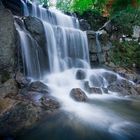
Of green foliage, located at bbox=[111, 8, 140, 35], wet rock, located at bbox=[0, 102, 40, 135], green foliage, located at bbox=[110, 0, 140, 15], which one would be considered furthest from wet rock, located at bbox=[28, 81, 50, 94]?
green foliage, located at bbox=[110, 0, 140, 15]

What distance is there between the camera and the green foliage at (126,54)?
1363cm

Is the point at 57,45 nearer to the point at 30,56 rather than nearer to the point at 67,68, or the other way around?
the point at 67,68

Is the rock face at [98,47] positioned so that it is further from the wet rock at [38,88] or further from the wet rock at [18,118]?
the wet rock at [18,118]

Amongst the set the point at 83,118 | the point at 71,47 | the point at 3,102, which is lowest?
the point at 83,118

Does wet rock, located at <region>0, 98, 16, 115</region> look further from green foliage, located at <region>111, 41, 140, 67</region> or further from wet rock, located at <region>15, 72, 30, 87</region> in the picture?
green foliage, located at <region>111, 41, 140, 67</region>

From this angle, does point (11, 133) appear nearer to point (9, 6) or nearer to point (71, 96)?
point (71, 96)

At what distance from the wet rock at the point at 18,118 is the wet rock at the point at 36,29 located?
4857 mm

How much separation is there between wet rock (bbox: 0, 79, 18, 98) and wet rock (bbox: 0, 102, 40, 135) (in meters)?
1.07

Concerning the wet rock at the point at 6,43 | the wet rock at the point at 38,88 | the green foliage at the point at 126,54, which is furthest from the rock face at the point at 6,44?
the green foliage at the point at 126,54

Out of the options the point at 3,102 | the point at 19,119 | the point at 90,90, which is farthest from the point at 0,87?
the point at 90,90

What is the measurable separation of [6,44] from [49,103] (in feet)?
7.53

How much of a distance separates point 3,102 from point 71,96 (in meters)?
2.38

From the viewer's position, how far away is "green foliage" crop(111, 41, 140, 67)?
44.7 ft

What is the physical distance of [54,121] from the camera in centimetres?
638
